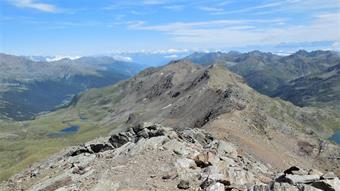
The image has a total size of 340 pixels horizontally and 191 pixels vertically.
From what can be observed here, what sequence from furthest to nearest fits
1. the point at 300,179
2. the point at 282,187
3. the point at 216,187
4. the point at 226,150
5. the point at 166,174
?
the point at 226,150
the point at 166,174
the point at 300,179
the point at 216,187
the point at 282,187

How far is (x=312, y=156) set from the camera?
508 ft

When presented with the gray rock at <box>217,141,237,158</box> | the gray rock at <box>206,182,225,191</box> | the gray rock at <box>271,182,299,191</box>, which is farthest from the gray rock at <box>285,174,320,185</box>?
the gray rock at <box>217,141,237,158</box>

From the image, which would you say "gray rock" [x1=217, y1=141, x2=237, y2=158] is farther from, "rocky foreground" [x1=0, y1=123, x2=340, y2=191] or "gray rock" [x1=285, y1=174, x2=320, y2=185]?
"gray rock" [x1=285, y1=174, x2=320, y2=185]

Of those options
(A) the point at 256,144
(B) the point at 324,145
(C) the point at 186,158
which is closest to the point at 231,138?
(A) the point at 256,144

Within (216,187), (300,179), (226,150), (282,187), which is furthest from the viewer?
(226,150)

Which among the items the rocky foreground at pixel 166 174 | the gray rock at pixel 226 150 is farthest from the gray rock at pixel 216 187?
the gray rock at pixel 226 150

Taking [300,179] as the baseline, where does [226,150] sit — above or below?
below

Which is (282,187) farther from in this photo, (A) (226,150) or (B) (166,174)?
(A) (226,150)

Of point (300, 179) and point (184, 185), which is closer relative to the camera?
point (300, 179)

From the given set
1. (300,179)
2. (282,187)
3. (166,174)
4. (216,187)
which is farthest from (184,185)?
(300,179)

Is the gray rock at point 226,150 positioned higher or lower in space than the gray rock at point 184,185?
lower

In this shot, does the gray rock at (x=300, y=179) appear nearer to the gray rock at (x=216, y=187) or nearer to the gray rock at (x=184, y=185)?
the gray rock at (x=216, y=187)

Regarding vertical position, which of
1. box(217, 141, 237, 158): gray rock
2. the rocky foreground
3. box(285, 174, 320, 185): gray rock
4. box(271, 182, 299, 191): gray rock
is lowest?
box(217, 141, 237, 158): gray rock

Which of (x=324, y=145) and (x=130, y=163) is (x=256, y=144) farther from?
(x=130, y=163)
